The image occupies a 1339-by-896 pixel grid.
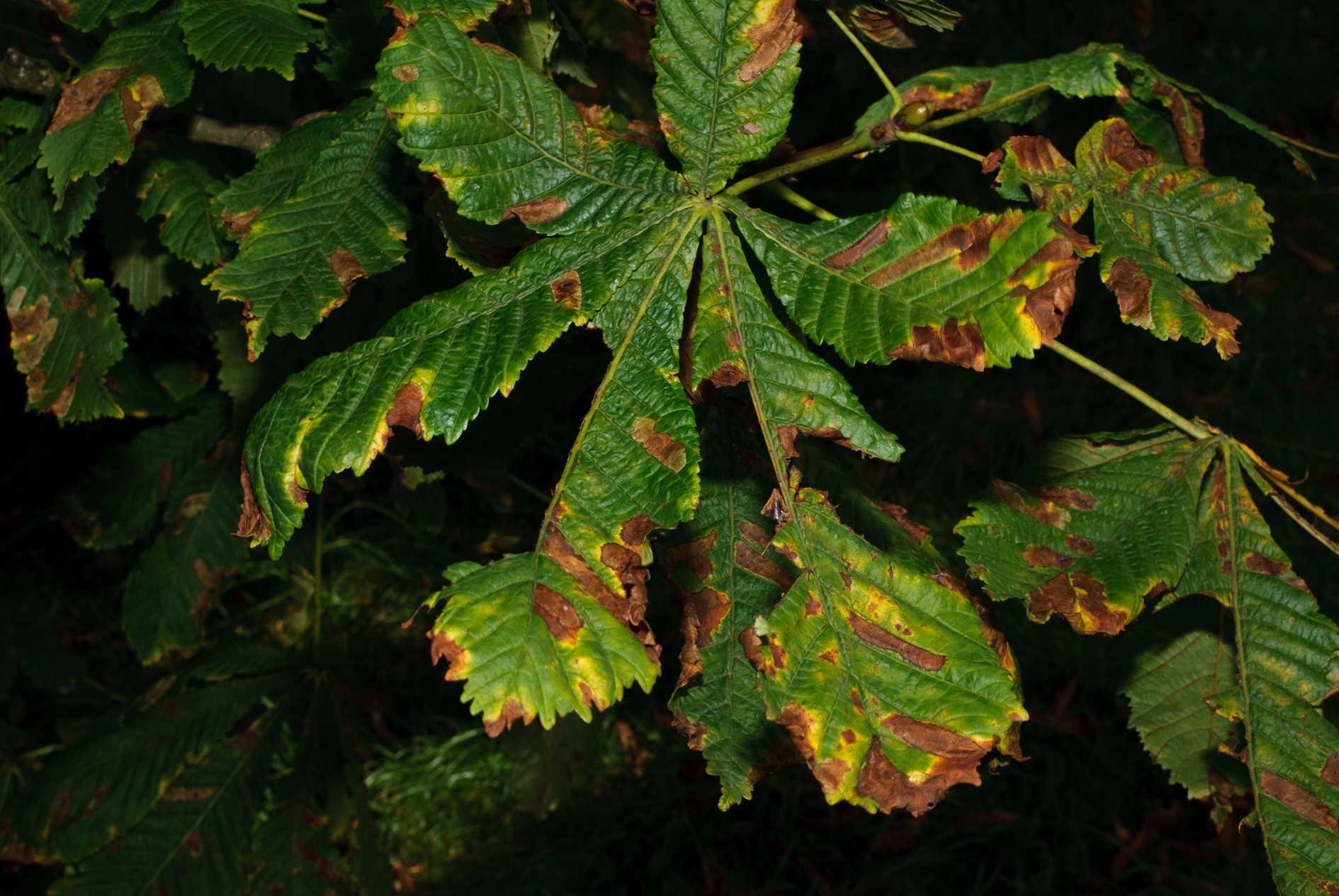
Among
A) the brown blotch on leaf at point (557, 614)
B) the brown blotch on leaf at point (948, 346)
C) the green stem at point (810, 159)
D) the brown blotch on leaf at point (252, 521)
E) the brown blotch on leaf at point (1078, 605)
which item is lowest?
the brown blotch on leaf at point (1078, 605)

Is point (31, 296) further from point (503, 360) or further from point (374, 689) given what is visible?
point (374, 689)

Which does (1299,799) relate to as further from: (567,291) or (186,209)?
(186,209)

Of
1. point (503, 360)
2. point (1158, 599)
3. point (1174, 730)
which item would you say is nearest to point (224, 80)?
point (503, 360)

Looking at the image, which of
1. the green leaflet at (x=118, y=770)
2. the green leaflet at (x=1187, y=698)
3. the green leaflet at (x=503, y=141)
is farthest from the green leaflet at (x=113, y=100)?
the green leaflet at (x=1187, y=698)

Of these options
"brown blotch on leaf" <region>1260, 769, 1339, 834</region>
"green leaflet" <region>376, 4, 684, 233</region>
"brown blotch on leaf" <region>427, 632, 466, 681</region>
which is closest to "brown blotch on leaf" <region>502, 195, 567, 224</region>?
"green leaflet" <region>376, 4, 684, 233</region>

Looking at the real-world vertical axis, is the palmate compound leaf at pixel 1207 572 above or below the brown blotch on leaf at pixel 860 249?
below

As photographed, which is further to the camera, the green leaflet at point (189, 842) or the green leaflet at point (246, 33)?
the green leaflet at point (189, 842)

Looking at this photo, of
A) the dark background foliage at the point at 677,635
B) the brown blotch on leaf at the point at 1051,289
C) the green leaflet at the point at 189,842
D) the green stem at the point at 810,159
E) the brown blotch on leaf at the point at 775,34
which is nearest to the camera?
the brown blotch on leaf at the point at 1051,289

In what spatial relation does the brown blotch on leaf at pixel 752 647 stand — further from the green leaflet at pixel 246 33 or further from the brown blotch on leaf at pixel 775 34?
the green leaflet at pixel 246 33
